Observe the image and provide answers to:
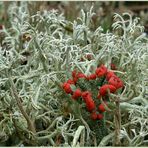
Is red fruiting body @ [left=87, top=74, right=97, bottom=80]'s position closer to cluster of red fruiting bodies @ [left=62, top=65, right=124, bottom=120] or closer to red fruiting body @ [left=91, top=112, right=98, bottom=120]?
cluster of red fruiting bodies @ [left=62, top=65, right=124, bottom=120]

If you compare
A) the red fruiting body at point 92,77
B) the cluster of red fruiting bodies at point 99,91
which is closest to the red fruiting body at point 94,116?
the cluster of red fruiting bodies at point 99,91

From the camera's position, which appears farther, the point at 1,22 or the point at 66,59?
the point at 1,22

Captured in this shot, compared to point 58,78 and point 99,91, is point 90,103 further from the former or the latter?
point 58,78

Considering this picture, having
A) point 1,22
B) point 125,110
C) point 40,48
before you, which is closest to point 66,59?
point 40,48

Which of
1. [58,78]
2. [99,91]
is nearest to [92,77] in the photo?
[99,91]

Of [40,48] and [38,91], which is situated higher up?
[40,48]

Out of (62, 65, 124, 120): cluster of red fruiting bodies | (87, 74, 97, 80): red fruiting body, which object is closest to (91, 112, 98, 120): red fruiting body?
(62, 65, 124, 120): cluster of red fruiting bodies

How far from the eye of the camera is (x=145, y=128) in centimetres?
142

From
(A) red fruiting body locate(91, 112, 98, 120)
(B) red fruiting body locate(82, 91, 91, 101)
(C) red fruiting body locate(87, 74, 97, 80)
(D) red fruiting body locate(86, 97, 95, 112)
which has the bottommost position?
(A) red fruiting body locate(91, 112, 98, 120)

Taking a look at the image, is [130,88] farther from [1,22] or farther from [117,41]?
[1,22]

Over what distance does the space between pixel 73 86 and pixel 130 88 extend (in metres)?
0.21

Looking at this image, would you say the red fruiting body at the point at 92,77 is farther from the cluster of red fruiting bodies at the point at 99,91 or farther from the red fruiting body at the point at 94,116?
the red fruiting body at the point at 94,116

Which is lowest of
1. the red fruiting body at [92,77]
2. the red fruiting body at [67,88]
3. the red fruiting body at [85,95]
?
the red fruiting body at [85,95]

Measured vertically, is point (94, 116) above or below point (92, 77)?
below
